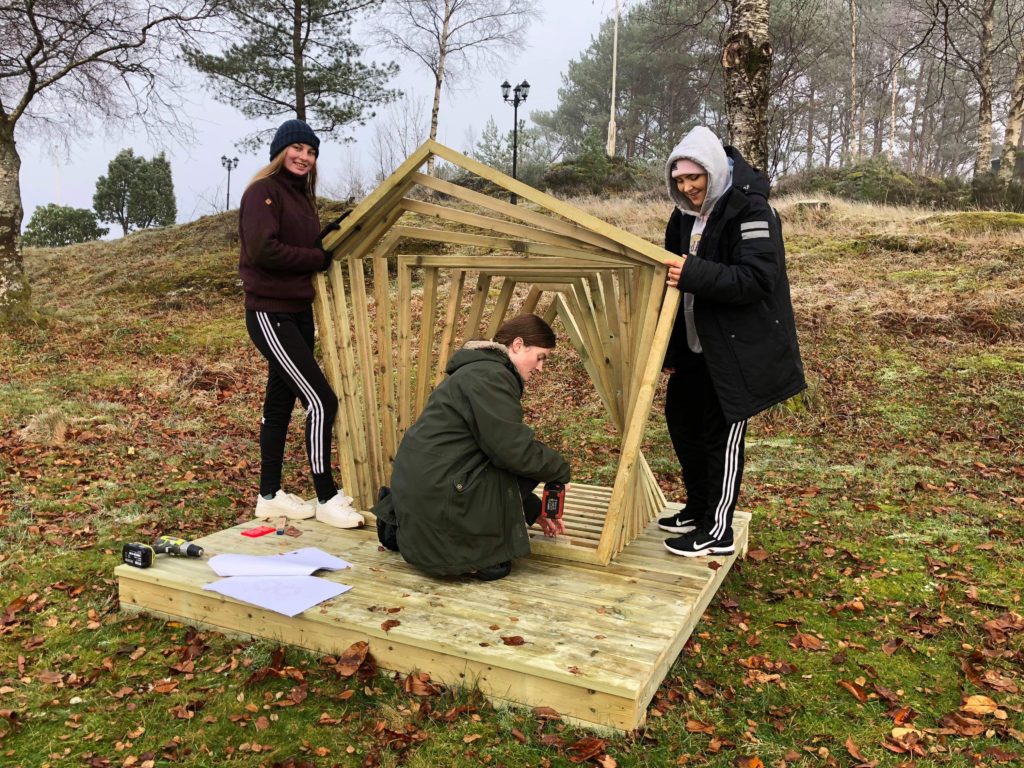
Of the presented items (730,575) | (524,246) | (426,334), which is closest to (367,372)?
(426,334)

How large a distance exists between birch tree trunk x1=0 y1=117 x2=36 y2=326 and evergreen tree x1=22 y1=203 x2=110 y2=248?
2325 centimetres

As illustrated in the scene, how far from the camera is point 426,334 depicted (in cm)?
422

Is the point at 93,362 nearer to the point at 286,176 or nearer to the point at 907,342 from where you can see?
the point at 286,176

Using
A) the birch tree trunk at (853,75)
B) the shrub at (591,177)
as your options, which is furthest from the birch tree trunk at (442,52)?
the birch tree trunk at (853,75)

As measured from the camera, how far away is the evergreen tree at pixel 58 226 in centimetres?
3130

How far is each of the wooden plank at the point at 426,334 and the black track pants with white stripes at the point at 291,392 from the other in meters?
0.53

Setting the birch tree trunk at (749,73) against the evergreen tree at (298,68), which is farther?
the evergreen tree at (298,68)

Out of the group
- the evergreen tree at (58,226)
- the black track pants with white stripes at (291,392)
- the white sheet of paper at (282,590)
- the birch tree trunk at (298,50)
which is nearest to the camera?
the white sheet of paper at (282,590)

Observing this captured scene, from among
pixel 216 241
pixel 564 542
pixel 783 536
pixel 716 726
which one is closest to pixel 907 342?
pixel 783 536

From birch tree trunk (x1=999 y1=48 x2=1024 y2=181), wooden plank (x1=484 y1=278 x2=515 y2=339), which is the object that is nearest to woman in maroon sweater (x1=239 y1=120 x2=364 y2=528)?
wooden plank (x1=484 y1=278 x2=515 y2=339)

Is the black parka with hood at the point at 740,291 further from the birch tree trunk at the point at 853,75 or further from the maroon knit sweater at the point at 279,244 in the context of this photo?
the birch tree trunk at the point at 853,75

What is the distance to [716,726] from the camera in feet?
8.39

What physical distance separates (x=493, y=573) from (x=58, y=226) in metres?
35.1

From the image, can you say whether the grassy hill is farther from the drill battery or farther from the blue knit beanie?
the blue knit beanie
